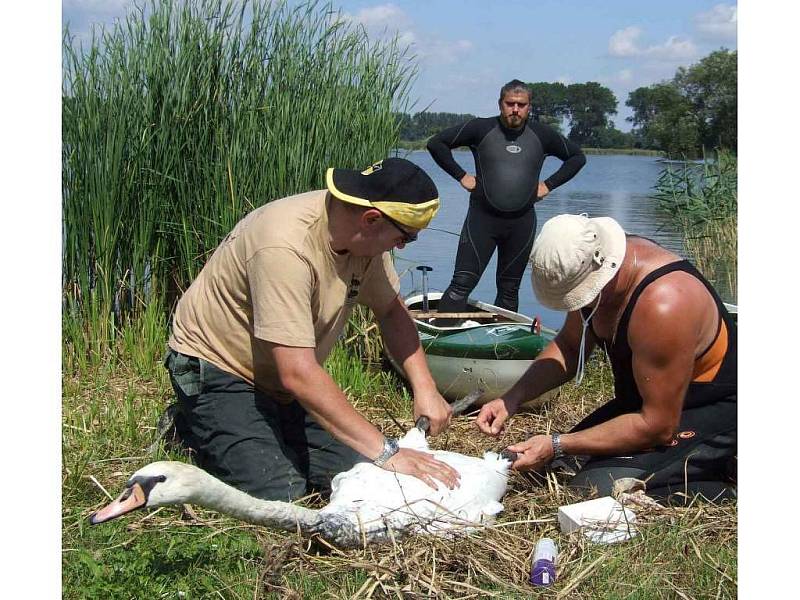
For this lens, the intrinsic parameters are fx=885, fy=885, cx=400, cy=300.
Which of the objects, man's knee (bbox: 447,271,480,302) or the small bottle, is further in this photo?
man's knee (bbox: 447,271,480,302)

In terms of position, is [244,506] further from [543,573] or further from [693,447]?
[693,447]

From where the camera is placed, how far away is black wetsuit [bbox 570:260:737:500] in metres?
4.03

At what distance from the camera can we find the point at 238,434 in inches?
166

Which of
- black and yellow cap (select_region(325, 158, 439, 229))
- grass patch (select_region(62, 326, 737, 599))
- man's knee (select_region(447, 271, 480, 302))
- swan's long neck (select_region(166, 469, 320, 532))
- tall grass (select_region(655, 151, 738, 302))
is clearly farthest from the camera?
tall grass (select_region(655, 151, 738, 302))

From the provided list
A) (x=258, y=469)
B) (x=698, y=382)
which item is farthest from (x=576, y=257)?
(x=258, y=469)

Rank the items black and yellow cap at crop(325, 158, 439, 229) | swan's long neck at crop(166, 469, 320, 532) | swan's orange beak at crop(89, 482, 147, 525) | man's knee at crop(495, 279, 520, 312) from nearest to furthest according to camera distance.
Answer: swan's orange beak at crop(89, 482, 147, 525) < swan's long neck at crop(166, 469, 320, 532) < black and yellow cap at crop(325, 158, 439, 229) < man's knee at crop(495, 279, 520, 312)

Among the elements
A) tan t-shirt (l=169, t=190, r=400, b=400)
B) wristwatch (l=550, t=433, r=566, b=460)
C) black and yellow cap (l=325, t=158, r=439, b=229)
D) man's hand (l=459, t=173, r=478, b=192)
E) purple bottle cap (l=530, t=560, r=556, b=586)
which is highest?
man's hand (l=459, t=173, r=478, b=192)

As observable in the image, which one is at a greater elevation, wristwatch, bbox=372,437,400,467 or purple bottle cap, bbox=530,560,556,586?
wristwatch, bbox=372,437,400,467

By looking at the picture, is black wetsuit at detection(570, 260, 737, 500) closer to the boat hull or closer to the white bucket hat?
the white bucket hat

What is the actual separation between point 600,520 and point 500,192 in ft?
16.4

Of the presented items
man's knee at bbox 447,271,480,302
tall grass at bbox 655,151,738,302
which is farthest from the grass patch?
tall grass at bbox 655,151,738,302

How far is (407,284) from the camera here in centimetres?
877

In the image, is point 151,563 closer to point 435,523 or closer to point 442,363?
point 435,523

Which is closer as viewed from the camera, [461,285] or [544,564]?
[544,564]
